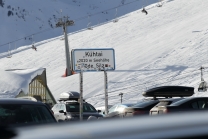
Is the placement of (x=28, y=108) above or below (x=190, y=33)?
below

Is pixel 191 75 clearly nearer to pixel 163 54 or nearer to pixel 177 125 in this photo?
pixel 163 54

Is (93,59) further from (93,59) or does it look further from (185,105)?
(185,105)

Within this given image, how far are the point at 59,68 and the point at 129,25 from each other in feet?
39.3

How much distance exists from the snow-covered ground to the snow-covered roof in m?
6.14

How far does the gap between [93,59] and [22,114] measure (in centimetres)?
2321

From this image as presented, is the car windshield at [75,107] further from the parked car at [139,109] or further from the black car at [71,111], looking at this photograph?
the parked car at [139,109]

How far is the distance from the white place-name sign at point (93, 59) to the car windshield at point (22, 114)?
20970 millimetres

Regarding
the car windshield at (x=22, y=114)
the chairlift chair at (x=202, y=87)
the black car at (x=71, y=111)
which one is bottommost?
the black car at (x=71, y=111)

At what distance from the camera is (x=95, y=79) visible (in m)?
50.5

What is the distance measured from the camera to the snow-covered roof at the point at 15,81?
36.8 meters

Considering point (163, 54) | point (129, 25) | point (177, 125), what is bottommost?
point (177, 125)

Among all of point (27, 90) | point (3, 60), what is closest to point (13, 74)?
point (27, 90)

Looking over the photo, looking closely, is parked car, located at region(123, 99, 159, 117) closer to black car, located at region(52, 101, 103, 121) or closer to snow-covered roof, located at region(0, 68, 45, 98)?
black car, located at region(52, 101, 103, 121)

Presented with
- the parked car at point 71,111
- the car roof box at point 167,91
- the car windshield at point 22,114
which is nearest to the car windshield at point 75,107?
the parked car at point 71,111
